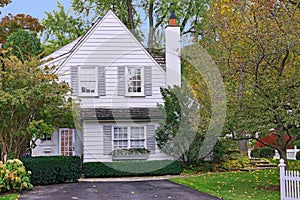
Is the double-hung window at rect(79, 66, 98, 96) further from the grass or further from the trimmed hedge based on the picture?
the grass

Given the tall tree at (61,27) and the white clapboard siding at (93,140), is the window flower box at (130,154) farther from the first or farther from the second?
the tall tree at (61,27)

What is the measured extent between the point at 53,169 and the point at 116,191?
3926 millimetres

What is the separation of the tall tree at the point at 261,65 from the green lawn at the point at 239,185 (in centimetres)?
174

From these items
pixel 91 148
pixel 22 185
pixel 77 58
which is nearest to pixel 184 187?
pixel 22 185

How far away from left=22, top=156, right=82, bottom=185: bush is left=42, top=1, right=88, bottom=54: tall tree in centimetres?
1925

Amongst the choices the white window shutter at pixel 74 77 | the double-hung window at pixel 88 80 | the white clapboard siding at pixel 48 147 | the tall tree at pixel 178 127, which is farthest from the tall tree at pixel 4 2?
the tall tree at pixel 178 127

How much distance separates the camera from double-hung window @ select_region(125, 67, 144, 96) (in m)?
23.3

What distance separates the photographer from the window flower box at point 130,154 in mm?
21391

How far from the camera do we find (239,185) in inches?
645

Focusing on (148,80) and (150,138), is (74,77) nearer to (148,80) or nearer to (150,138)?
(148,80)

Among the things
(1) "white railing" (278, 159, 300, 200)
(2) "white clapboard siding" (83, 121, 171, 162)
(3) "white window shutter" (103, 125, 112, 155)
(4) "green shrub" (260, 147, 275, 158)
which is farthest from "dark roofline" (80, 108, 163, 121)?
(4) "green shrub" (260, 147, 275, 158)

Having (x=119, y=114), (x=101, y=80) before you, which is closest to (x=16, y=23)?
(x=101, y=80)

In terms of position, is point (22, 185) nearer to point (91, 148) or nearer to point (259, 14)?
point (91, 148)

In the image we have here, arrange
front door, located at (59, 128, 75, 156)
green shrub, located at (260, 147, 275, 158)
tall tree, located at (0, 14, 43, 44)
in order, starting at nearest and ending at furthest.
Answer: front door, located at (59, 128, 75, 156) → green shrub, located at (260, 147, 275, 158) → tall tree, located at (0, 14, 43, 44)
